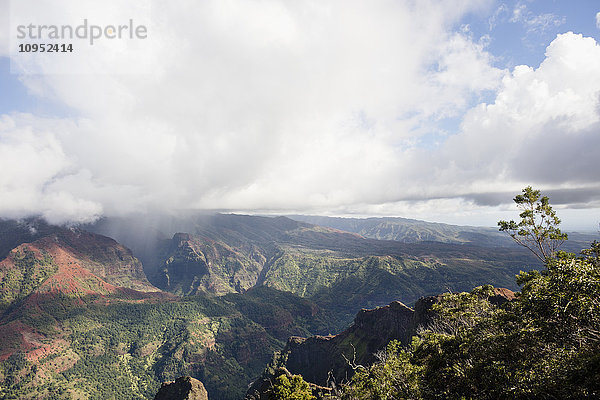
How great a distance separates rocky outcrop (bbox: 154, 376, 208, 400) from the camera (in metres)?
99.3

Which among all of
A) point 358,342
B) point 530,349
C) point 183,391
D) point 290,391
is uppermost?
point 530,349

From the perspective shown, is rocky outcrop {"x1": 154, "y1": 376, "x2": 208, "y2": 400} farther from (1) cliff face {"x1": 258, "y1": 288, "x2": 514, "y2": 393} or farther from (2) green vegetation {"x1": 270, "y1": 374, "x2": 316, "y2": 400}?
(2) green vegetation {"x1": 270, "y1": 374, "x2": 316, "y2": 400}

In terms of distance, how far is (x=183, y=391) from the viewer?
102 m

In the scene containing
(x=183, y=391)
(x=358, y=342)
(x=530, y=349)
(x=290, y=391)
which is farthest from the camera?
(x=358, y=342)

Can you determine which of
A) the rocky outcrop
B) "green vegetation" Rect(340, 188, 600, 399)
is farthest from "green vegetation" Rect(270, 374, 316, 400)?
the rocky outcrop

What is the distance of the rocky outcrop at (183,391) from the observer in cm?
9934

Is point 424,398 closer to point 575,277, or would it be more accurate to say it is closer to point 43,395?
point 575,277

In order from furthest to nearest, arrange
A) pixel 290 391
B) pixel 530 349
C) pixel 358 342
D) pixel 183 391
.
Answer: pixel 358 342 < pixel 183 391 < pixel 290 391 < pixel 530 349

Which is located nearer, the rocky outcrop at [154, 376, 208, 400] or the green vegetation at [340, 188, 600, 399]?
the green vegetation at [340, 188, 600, 399]

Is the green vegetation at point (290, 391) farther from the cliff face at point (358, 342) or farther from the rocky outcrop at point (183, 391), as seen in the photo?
the rocky outcrop at point (183, 391)

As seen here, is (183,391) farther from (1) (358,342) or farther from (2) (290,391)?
(2) (290,391)

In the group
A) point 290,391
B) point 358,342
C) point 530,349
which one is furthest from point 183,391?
point 530,349

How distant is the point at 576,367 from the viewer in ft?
53.6

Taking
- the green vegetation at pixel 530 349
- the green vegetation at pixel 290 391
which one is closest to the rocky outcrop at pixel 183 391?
the green vegetation at pixel 290 391
